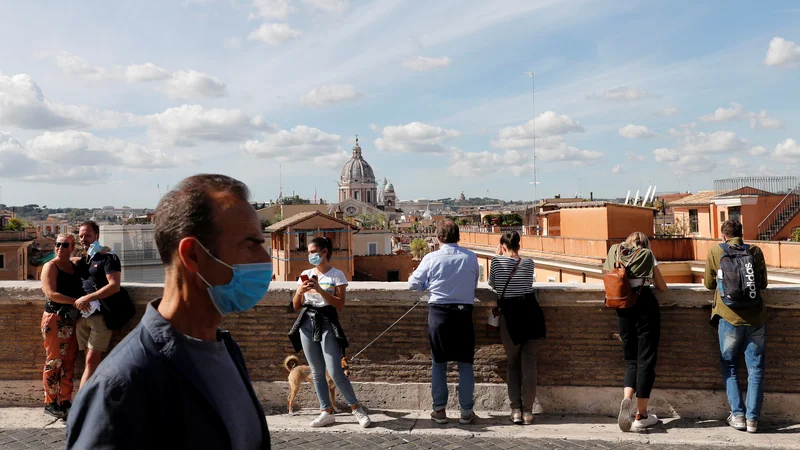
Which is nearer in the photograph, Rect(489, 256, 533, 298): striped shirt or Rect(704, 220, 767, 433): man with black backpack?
Rect(704, 220, 767, 433): man with black backpack

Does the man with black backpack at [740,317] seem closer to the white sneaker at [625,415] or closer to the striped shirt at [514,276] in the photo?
the white sneaker at [625,415]

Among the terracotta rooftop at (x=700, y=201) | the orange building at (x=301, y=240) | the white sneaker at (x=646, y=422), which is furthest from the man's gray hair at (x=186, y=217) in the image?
the orange building at (x=301, y=240)

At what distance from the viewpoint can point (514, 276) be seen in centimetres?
550

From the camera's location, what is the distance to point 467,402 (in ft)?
18.0

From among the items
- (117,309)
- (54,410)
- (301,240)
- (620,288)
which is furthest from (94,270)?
(301,240)

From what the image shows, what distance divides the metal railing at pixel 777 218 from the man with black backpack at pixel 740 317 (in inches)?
965

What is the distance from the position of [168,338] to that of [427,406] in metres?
4.38

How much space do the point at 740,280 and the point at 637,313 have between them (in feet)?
2.64

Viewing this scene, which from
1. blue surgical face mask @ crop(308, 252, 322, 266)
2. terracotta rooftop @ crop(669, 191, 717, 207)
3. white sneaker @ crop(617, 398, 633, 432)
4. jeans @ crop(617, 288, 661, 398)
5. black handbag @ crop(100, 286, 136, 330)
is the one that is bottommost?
white sneaker @ crop(617, 398, 633, 432)

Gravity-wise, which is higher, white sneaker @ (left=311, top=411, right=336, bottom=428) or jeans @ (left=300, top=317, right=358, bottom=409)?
jeans @ (left=300, top=317, right=358, bottom=409)

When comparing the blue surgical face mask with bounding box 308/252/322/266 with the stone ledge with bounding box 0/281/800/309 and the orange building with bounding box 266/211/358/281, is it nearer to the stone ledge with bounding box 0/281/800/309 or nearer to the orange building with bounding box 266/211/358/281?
the stone ledge with bounding box 0/281/800/309

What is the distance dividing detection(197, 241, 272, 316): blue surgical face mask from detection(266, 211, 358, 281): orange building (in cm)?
4042

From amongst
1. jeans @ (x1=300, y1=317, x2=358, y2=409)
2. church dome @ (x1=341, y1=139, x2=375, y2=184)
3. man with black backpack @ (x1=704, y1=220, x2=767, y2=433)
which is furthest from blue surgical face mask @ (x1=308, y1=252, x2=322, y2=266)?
church dome @ (x1=341, y1=139, x2=375, y2=184)

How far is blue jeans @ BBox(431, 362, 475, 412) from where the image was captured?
5484 mm
